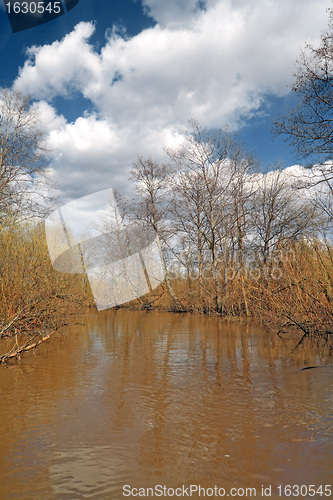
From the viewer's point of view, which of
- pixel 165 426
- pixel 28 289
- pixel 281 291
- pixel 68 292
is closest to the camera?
pixel 165 426

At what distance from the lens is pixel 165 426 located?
400 centimetres

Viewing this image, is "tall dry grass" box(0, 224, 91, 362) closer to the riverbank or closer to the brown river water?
the riverbank

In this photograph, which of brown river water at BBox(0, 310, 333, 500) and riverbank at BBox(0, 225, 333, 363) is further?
riverbank at BBox(0, 225, 333, 363)

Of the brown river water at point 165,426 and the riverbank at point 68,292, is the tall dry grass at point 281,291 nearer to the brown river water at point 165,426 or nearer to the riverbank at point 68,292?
the riverbank at point 68,292

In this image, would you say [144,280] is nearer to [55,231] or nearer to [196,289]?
[196,289]

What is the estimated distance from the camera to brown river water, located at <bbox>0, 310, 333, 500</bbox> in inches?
113

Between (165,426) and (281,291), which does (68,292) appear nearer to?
(281,291)

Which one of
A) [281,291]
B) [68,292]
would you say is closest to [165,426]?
[281,291]

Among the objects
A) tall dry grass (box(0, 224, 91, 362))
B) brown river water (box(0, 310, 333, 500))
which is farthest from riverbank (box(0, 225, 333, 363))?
brown river water (box(0, 310, 333, 500))

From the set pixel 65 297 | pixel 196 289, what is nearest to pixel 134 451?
pixel 65 297

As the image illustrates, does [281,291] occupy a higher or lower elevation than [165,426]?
higher

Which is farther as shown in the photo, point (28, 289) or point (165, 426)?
point (28, 289)

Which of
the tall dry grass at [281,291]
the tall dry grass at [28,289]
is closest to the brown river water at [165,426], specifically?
the tall dry grass at [28,289]

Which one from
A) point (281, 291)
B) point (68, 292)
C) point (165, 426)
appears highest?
point (68, 292)
